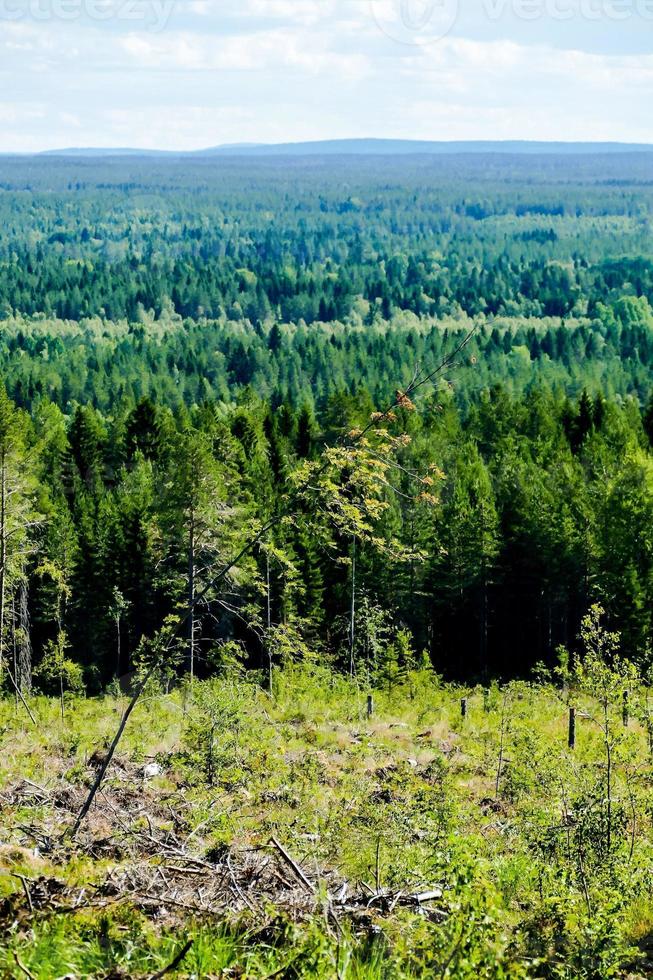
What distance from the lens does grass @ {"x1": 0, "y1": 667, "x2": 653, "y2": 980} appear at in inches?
283

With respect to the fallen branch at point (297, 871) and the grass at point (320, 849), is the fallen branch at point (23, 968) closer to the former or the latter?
the grass at point (320, 849)

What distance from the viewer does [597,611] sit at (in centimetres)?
1539

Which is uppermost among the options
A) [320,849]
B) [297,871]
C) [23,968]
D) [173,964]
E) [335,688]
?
[23,968]

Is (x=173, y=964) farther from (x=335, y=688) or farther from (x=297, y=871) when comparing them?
(x=335, y=688)

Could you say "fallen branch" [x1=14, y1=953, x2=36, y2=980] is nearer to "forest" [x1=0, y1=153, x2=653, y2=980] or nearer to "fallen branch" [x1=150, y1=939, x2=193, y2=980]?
"forest" [x1=0, y1=153, x2=653, y2=980]

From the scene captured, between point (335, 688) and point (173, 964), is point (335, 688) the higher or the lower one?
the lower one

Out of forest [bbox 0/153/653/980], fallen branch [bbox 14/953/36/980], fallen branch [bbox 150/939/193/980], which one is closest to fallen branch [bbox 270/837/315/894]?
forest [bbox 0/153/653/980]

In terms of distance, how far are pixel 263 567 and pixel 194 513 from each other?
536 inches

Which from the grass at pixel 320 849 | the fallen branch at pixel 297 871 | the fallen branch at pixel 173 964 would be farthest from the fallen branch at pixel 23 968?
the fallen branch at pixel 297 871

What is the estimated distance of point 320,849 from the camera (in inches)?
455

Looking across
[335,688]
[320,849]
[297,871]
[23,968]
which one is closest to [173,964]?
[23,968]

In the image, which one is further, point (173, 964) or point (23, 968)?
point (173, 964)

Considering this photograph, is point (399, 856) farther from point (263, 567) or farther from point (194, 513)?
point (263, 567)

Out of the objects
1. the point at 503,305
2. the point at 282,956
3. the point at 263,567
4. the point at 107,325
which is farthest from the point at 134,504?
the point at 503,305
